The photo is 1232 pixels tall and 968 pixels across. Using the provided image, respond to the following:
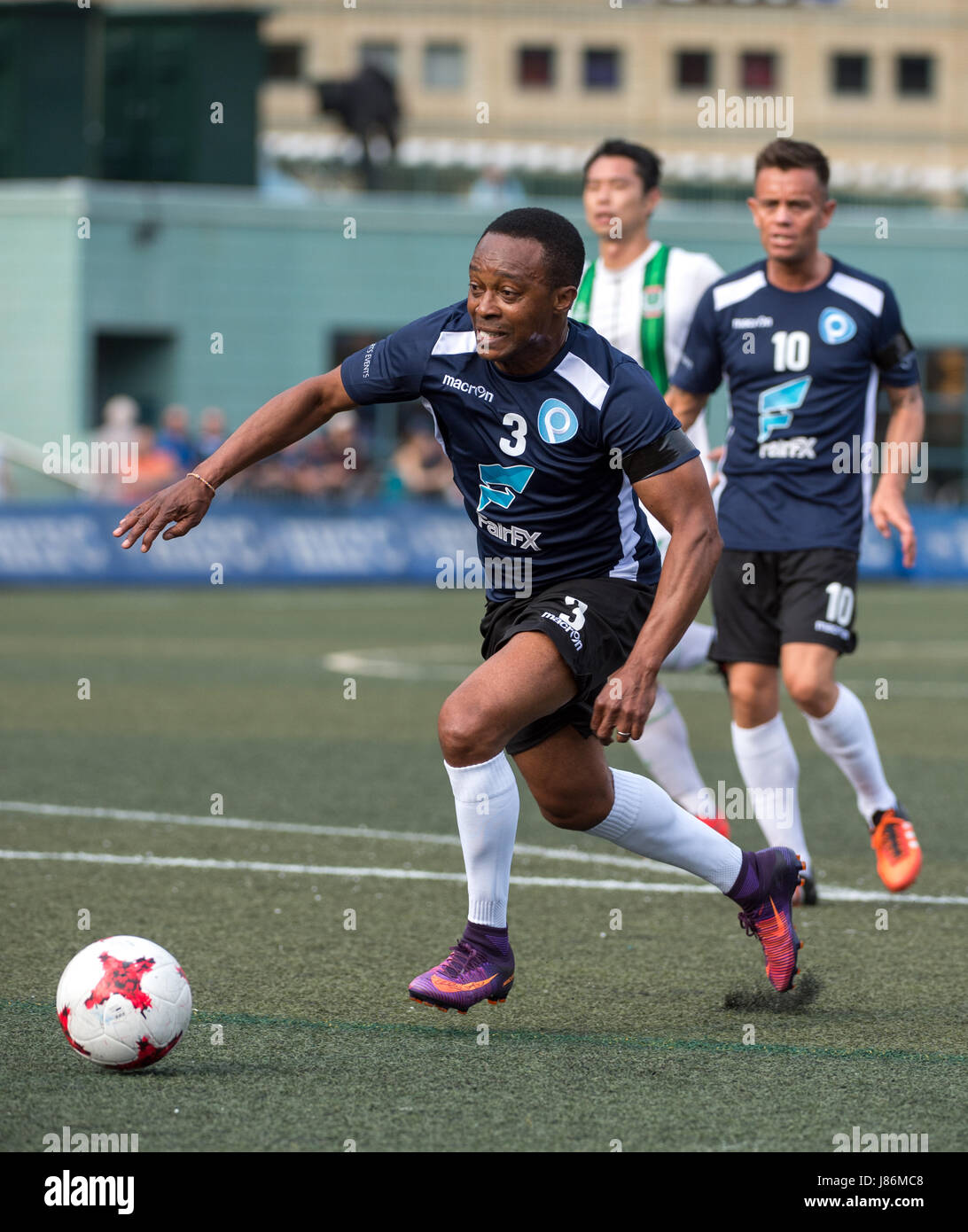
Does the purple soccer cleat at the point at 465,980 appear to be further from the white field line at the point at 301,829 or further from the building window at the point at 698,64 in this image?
the building window at the point at 698,64

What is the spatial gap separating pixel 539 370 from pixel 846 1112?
183 cm

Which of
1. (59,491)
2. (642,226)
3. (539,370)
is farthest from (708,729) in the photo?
(59,491)

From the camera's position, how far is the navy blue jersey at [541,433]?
4.68 m

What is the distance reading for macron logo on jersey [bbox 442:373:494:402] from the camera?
15.7ft

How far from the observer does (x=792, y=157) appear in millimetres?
6469

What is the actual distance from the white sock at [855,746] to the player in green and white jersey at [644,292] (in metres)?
0.55

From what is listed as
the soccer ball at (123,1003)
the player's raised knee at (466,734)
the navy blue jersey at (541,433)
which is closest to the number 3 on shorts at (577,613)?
the navy blue jersey at (541,433)

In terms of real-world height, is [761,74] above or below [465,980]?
above

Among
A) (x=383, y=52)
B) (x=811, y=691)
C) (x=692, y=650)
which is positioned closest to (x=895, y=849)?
(x=811, y=691)

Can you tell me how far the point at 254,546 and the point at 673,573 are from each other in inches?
747

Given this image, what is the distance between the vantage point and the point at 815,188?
6508 mm

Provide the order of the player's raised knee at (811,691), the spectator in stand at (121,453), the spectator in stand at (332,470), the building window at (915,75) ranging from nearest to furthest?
the player's raised knee at (811,691) → the spectator in stand at (121,453) → the spectator in stand at (332,470) → the building window at (915,75)

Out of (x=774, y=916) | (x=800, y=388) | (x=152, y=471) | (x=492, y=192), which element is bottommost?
(x=774, y=916)

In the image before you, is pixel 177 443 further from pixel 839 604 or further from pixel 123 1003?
pixel 123 1003
